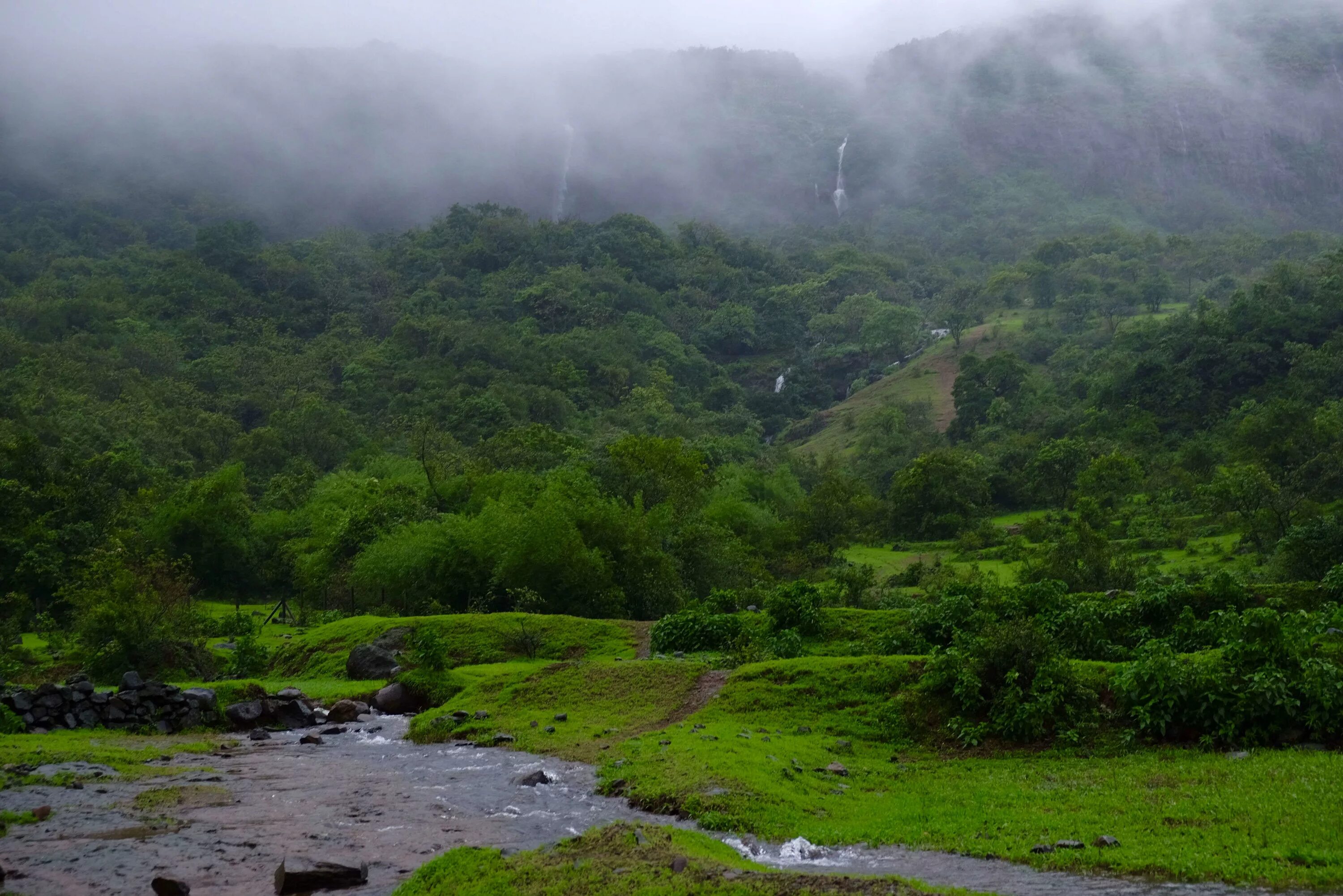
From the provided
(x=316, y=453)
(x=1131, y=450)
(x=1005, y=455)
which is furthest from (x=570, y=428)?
(x=1131, y=450)

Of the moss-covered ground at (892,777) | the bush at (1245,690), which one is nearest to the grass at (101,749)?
the moss-covered ground at (892,777)

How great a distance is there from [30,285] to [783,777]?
121 meters

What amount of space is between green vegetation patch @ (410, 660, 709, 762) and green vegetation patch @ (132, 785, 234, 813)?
215 inches

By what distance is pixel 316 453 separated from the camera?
7875cm

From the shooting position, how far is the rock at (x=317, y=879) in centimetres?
1116

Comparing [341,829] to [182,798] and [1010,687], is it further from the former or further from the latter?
[1010,687]

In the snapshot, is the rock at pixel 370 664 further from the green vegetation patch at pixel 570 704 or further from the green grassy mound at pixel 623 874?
the green grassy mound at pixel 623 874

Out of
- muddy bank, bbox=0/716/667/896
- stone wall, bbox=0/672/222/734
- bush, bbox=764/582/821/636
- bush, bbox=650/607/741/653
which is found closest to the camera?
muddy bank, bbox=0/716/667/896

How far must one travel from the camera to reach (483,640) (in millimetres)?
30016

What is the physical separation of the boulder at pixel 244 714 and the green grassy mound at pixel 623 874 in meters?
13.6

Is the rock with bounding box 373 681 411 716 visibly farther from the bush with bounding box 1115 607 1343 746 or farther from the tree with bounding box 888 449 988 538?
the tree with bounding box 888 449 988 538

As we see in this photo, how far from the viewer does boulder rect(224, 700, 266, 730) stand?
23.6m

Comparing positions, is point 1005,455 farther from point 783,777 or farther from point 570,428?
point 783,777

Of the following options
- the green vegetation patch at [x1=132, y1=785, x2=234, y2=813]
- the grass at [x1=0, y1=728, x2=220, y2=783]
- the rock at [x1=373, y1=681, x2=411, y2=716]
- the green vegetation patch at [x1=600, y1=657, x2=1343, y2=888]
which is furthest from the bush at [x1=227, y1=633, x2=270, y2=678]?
the green vegetation patch at [x1=600, y1=657, x2=1343, y2=888]
